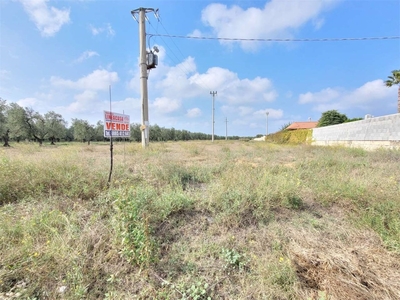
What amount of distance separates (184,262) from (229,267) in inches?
20.1

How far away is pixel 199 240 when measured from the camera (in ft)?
7.37

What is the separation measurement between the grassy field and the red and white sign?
42.8 inches

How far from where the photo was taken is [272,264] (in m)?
1.77

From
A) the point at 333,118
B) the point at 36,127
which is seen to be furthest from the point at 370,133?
the point at 36,127

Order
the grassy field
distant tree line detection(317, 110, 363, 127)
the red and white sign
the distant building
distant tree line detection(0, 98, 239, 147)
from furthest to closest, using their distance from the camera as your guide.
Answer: the distant building, distant tree line detection(317, 110, 363, 127), distant tree line detection(0, 98, 239, 147), the red and white sign, the grassy field

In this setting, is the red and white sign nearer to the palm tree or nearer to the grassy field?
the grassy field

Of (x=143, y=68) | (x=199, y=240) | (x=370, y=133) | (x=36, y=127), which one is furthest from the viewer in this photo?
(x=36, y=127)

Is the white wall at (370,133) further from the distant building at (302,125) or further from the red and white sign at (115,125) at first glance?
the distant building at (302,125)

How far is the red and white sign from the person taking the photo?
12.0ft

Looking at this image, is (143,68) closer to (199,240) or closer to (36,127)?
(199,240)

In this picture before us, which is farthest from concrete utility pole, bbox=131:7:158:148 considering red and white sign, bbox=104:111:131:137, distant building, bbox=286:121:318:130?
distant building, bbox=286:121:318:130

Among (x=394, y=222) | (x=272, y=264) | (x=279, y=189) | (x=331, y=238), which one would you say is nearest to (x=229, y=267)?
(x=272, y=264)

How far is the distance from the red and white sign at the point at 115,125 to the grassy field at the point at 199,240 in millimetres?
1087

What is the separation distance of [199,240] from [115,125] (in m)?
3.05
